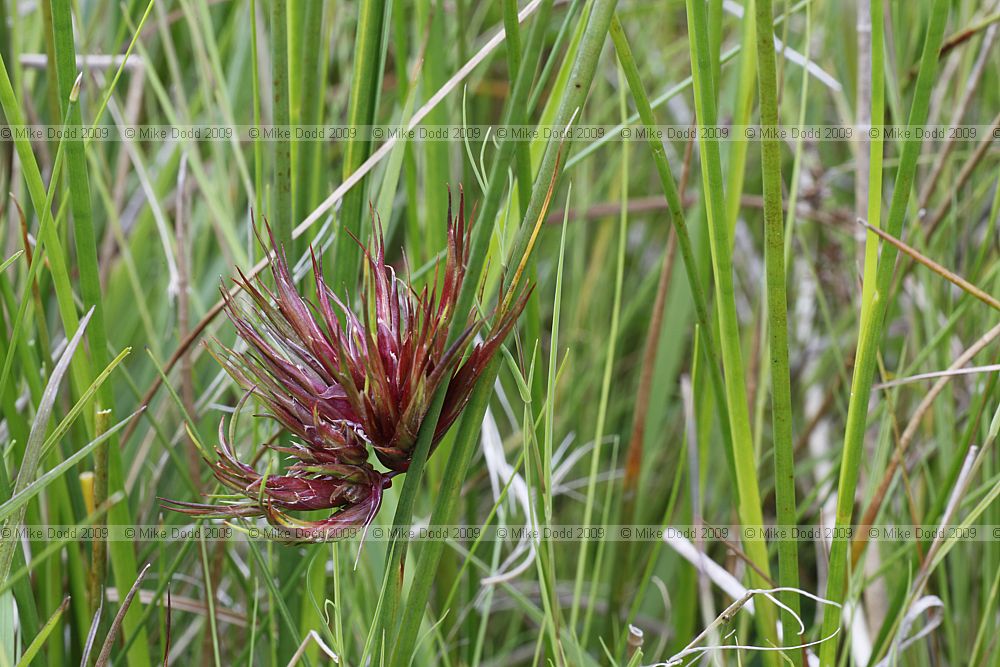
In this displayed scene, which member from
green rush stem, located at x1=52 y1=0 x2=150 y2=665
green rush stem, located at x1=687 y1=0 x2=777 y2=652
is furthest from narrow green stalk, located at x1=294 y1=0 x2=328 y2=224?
green rush stem, located at x1=687 y1=0 x2=777 y2=652

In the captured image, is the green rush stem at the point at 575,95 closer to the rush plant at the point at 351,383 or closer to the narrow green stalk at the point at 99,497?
the rush plant at the point at 351,383

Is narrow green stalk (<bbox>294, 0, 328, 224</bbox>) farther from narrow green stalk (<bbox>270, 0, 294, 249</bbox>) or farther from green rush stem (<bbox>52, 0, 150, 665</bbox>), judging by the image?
green rush stem (<bbox>52, 0, 150, 665</bbox>)

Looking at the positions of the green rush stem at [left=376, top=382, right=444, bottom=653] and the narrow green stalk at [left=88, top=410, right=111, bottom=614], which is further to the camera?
the narrow green stalk at [left=88, top=410, right=111, bottom=614]

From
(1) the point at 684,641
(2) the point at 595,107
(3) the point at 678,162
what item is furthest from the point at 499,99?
(1) the point at 684,641

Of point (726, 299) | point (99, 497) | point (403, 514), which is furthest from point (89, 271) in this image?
point (726, 299)

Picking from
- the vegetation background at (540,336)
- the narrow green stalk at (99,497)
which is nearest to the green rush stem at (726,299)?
the vegetation background at (540,336)

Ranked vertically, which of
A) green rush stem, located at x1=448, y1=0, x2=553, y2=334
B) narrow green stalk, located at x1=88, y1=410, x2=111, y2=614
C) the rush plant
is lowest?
narrow green stalk, located at x1=88, y1=410, x2=111, y2=614

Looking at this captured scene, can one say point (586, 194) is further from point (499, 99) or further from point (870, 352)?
point (870, 352)
